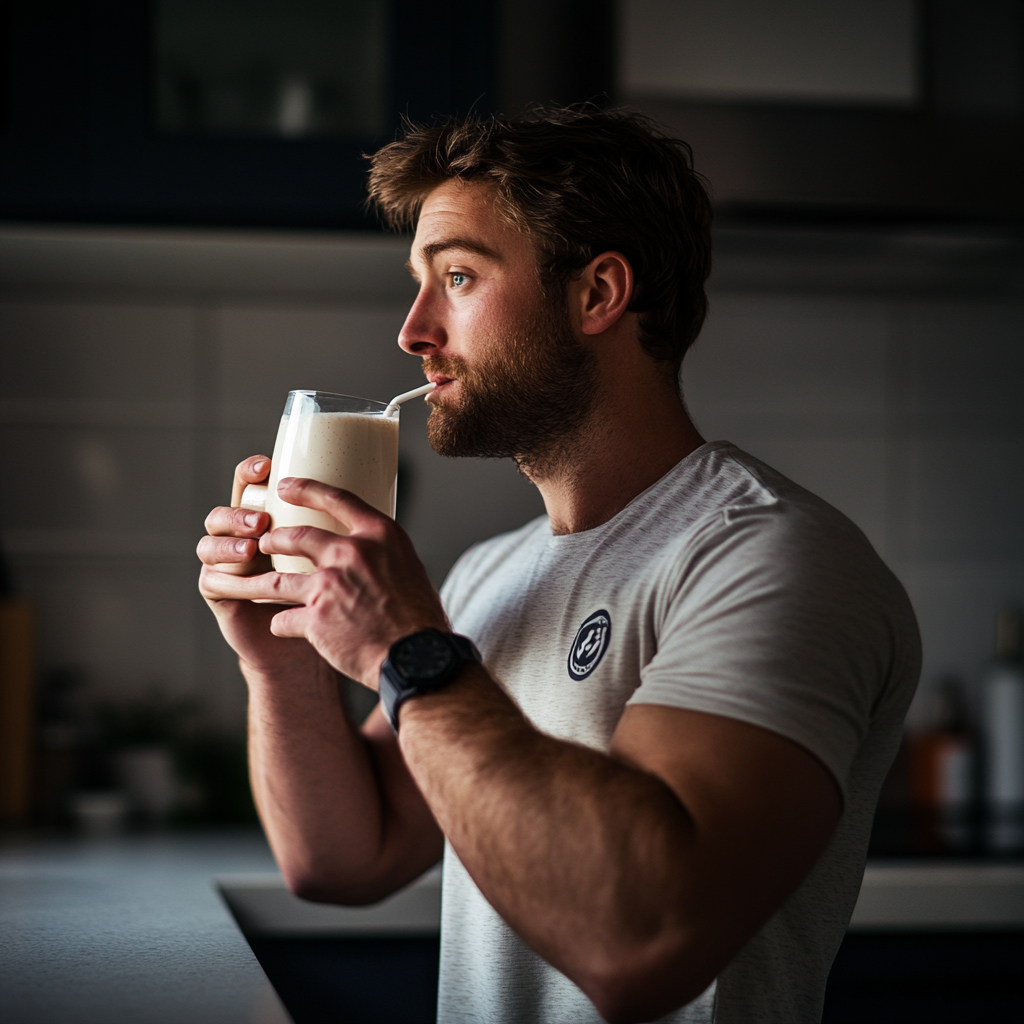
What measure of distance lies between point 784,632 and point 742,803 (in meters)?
0.12

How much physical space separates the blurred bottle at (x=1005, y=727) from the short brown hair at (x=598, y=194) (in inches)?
44.0

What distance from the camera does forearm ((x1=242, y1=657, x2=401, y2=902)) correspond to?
111 centimetres

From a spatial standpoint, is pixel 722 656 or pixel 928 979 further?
pixel 928 979

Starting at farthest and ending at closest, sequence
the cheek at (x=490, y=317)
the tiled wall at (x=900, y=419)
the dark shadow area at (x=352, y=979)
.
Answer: the tiled wall at (x=900, y=419)
the dark shadow area at (x=352, y=979)
the cheek at (x=490, y=317)

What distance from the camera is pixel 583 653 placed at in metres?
0.93

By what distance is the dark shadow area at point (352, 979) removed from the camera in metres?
1.36

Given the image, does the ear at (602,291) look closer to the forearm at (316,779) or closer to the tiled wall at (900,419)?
the forearm at (316,779)

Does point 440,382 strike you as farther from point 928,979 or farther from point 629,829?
point 928,979

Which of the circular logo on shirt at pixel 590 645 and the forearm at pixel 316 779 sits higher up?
the circular logo on shirt at pixel 590 645

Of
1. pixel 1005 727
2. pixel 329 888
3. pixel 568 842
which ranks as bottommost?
pixel 1005 727

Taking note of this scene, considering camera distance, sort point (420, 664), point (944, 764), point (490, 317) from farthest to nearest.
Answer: point (944, 764)
point (490, 317)
point (420, 664)

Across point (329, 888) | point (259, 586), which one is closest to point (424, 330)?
point (259, 586)

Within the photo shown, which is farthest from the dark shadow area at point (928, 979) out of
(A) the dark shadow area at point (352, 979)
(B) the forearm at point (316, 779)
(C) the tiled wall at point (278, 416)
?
(C) the tiled wall at point (278, 416)

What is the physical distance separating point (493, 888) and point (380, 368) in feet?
4.56
